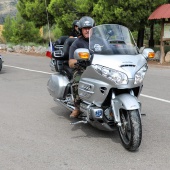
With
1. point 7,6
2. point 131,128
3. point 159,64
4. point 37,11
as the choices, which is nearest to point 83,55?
point 131,128

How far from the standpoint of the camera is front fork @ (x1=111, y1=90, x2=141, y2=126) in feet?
15.8

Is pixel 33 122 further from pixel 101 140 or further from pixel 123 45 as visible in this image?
pixel 123 45

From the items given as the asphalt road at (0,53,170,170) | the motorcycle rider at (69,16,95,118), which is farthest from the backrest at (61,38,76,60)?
the asphalt road at (0,53,170,170)

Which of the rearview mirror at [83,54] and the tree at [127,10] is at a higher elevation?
the tree at [127,10]

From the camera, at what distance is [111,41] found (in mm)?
5418

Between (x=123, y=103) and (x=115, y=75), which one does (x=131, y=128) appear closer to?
(x=123, y=103)

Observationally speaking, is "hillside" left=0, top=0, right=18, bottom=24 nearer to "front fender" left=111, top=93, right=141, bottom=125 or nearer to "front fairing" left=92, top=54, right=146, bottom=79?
"front fairing" left=92, top=54, right=146, bottom=79

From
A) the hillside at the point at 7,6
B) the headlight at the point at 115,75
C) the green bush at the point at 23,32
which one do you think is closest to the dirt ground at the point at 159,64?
the headlight at the point at 115,75

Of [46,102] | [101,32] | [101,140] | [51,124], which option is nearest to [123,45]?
[101,32]

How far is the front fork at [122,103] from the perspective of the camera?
480cm

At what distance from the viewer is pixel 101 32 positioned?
5508 mm

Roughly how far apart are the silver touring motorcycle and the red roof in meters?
10.7

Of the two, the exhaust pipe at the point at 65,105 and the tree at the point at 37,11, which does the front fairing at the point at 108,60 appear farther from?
the tree at the point at 37,11

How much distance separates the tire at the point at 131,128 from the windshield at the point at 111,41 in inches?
37.1
